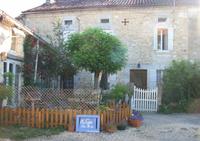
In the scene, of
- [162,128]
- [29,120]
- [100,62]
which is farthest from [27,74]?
[162,128]

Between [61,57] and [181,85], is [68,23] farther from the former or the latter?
[181,85]

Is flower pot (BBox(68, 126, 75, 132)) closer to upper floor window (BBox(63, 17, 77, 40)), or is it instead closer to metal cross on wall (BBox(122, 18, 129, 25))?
metal cross on wall (BBox(122, 18, 129, 25))

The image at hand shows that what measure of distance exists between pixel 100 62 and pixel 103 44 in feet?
3.00

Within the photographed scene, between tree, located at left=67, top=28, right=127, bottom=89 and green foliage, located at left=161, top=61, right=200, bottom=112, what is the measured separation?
133 inches

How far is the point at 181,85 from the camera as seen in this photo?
79.5ft

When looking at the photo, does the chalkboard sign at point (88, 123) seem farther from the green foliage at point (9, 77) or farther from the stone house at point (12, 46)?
the green foliage at point (9, 77)

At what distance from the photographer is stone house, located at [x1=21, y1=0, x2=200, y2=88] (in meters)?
28.0

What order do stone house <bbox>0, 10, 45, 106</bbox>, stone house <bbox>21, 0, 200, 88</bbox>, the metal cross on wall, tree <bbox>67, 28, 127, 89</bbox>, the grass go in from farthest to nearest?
the metal cross on wall, stone house <bbox>21, 0, 200, 88</bbox>, tree <bbox>67, 28, 127, 89</bbox>, stone house <bbox>0, 10, 45, 106</bbox>, the grass

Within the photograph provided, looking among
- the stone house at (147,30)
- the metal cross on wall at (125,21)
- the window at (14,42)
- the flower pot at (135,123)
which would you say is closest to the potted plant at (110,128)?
the flower pot at (135,123)

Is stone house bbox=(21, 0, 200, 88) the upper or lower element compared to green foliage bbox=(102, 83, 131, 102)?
upper

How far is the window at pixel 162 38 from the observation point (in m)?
28.4

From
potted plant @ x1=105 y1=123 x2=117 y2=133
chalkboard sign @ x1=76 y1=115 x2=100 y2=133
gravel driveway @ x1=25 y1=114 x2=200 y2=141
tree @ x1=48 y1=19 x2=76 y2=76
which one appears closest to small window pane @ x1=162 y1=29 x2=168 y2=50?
tree @ x1=48 y1=19 x2=76 y2=76

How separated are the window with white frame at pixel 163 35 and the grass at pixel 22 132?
1491 cm

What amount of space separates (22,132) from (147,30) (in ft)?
53.0
